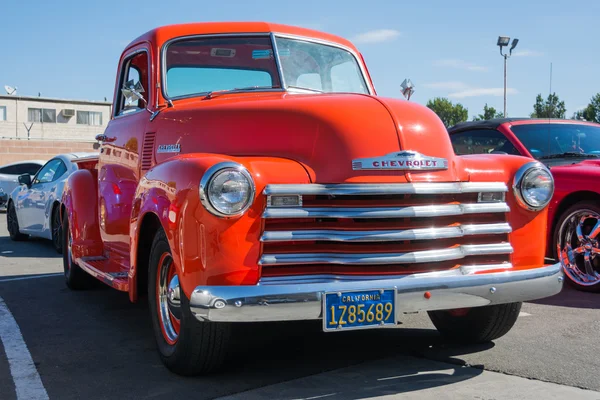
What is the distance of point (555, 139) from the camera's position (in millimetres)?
7168

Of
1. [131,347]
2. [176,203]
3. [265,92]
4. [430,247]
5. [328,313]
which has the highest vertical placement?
[265,92]

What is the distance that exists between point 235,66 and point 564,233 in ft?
10.7

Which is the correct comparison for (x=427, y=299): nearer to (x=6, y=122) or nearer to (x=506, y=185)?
(x=506, y=185)

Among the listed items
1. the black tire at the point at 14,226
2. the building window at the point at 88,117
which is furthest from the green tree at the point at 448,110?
the black tire at the point at 14,226

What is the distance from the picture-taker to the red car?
6262 mm

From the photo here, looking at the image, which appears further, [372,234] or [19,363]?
[19,363]

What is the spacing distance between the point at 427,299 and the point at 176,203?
4.39 feet

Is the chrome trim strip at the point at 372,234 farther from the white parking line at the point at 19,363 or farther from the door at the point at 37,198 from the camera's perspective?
the door at the point at 37,198

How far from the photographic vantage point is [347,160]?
12.5 feet

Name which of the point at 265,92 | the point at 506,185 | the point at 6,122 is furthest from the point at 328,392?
the point at 6,122

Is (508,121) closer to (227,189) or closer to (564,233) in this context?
(564,233)

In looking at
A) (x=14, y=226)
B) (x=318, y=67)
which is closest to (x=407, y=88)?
(x=318, y=67)

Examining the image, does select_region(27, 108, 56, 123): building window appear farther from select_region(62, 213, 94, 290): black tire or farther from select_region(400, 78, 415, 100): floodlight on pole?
select_region(400, 78, 415, 100): floodlight on pole

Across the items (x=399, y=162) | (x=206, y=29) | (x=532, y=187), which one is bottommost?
(x=532, y=187)
